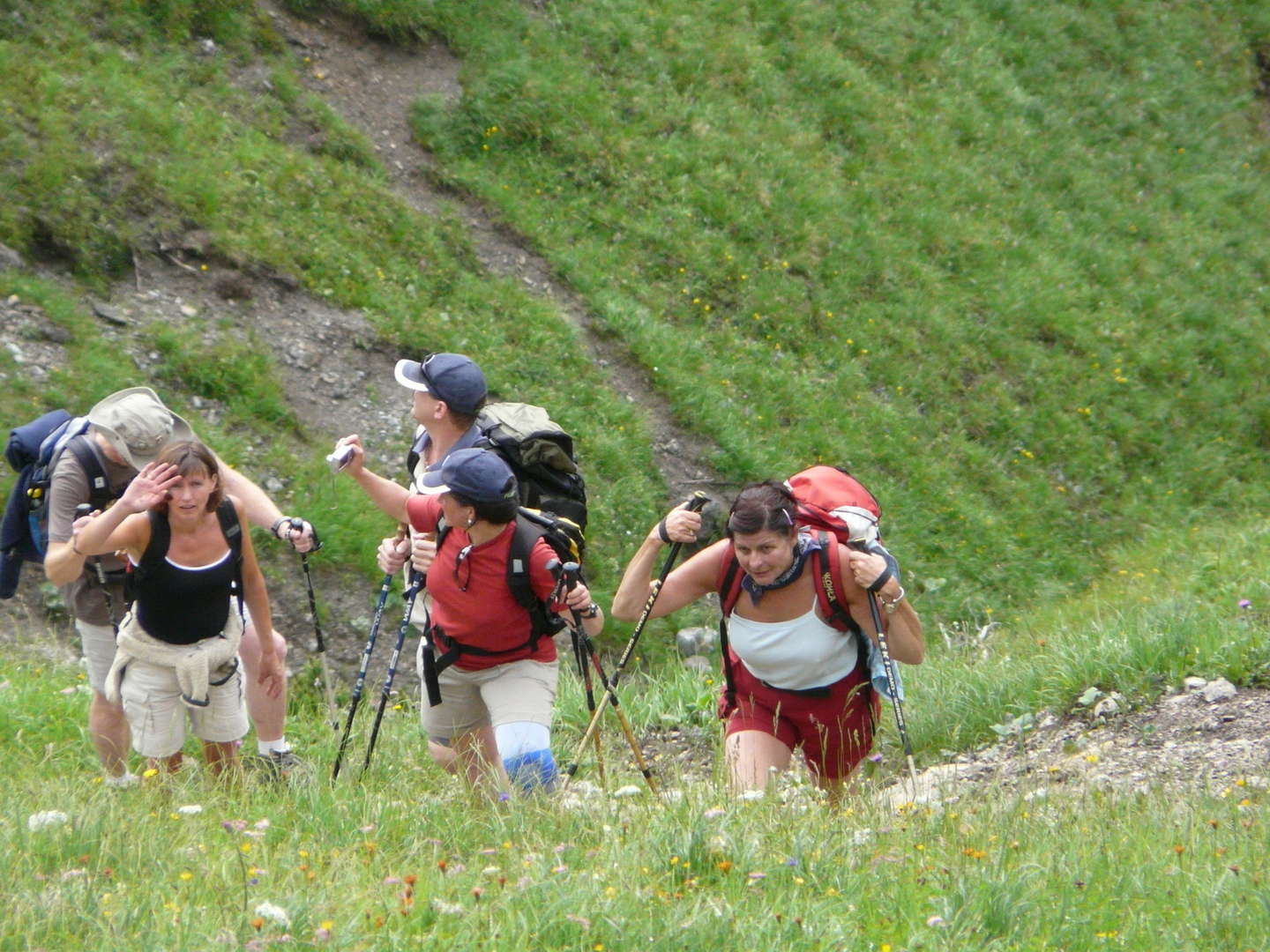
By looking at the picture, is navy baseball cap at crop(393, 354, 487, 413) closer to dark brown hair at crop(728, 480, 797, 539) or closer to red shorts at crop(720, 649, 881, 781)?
dark brown hair at crop(728, 480, 797, 539)

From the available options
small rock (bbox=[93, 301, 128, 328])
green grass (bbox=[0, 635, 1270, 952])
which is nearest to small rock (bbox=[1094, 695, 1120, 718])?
green grass (bbox=[0, 635, 1270, 952])

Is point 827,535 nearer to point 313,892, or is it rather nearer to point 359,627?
point 313,892

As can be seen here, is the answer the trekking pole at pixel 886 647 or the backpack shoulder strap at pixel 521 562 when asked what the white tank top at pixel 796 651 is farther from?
the backpack shoulder strap at pixel 521 562

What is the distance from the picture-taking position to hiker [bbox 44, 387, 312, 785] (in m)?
5.51

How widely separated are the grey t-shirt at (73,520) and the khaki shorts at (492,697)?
1.46 metres

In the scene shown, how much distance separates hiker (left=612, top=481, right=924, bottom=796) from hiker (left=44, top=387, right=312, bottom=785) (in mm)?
1713

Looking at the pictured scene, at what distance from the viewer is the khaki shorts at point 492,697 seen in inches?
212

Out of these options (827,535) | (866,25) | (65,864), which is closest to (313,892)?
(65,864)

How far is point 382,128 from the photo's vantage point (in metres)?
12.7

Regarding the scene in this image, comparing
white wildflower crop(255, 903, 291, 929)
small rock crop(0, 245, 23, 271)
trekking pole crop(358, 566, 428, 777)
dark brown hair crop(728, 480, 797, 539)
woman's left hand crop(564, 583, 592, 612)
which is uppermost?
dark brown hair crop(728, 480, 797, 539)

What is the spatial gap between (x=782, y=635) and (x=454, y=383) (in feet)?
6.02

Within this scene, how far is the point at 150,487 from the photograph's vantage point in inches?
202

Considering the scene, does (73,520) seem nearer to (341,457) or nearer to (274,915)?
(341,457)

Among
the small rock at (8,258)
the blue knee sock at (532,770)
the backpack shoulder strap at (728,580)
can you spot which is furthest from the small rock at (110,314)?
the backpack shoulder strap at (728,580)
